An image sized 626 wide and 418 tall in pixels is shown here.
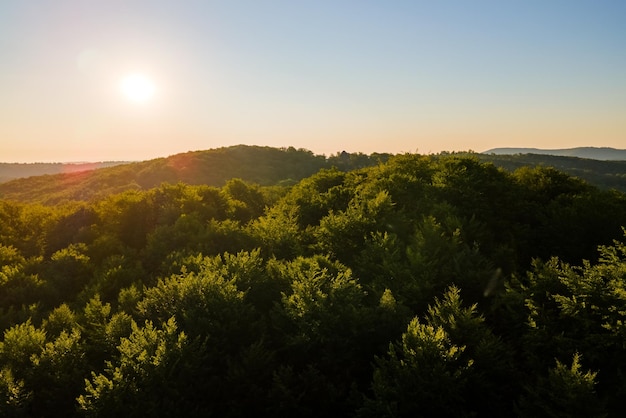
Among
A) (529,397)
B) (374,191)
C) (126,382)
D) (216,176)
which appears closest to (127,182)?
(216,176)

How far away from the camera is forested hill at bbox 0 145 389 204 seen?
4262 inches

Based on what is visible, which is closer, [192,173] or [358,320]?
[358,320]

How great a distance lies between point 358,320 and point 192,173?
111501mm

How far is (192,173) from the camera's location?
118m

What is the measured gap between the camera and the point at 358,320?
14.9 metres

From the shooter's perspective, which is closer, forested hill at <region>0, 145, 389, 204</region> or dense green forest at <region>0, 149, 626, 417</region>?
dense green forest at <region>0, 149, 626, 417</region>

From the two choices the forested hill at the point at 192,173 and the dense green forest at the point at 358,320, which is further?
the forested hill at the point at 192,173

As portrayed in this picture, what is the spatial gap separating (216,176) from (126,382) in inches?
4266

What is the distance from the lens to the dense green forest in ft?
41.2

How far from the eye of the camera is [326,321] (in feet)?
48.6

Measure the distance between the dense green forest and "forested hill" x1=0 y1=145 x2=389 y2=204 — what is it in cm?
7454

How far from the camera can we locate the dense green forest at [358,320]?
12547mm

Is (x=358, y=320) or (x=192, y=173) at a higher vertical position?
(x=192, y=173)

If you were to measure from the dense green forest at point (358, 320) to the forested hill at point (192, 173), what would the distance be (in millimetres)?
74536
